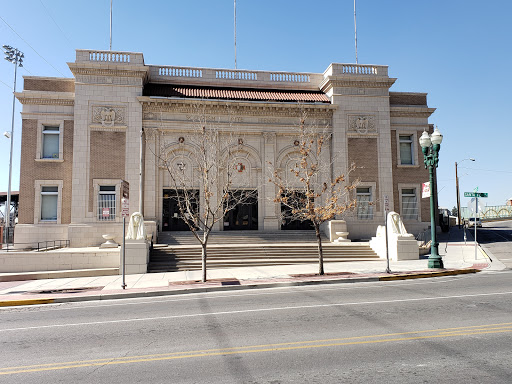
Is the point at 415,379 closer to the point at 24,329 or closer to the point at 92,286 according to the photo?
the point at 24,329

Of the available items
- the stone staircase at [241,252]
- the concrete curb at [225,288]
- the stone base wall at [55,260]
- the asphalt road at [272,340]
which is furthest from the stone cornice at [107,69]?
the asphalt road at [272,340]

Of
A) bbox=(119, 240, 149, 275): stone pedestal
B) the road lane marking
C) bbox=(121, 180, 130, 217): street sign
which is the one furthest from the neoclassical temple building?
the road lane marking

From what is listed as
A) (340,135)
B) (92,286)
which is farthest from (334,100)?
(92,286)

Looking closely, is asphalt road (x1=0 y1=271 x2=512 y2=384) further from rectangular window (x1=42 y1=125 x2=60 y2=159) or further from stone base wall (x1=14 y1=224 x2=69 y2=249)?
rectangular window (x1=42 y1=125 x2=60 y2=159)

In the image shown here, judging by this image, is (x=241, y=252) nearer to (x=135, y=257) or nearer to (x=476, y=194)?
(x=135, y=257)

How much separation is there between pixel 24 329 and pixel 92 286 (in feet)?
21.4

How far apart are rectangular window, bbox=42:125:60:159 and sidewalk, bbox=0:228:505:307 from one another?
488 inches

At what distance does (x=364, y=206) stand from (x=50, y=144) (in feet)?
73.6

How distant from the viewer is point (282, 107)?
92.8 ft

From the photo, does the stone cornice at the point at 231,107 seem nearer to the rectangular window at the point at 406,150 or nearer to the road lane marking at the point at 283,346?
the rectangular window at the point at 406,150

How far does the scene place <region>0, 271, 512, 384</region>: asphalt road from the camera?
16.9ft

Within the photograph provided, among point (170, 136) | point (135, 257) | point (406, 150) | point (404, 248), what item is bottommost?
point (135, 257)

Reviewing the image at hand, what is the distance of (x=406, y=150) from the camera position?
102 feet

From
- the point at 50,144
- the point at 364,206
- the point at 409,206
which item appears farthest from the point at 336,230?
the point at 50,144
